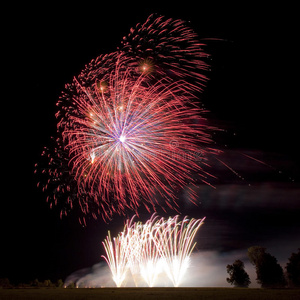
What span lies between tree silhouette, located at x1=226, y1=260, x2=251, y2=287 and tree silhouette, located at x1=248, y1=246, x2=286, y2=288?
565cm

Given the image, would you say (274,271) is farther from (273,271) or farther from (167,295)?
(167,295)

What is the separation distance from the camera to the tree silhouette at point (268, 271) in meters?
58.8

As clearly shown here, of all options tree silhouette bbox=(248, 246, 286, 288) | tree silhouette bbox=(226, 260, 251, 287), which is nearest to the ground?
tree silhouette bbox=(248, 246, 286, 288)

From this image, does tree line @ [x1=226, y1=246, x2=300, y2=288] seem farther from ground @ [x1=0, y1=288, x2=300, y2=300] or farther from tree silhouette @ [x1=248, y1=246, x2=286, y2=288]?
ground @ [x1=0, y1=288, x2=300, y2=300]

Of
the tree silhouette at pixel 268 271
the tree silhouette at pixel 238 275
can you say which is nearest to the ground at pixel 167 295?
the tree silhouette at pixel 268 271

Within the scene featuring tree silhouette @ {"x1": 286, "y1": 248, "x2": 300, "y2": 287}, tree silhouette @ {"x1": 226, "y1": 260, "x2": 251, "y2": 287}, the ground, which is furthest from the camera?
tree silhouette @ {"x1": 226, "y1": 260, "x2": 251, "y2": 287}

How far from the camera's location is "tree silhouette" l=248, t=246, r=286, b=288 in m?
58.8

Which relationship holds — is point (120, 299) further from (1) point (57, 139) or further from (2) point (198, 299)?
(1) point (57, 139)

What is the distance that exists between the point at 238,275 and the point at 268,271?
27.3 feet

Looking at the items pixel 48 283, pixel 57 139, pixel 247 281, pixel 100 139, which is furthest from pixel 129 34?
pixel 48 283

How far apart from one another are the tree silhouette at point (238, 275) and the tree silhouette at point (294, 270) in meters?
8.43

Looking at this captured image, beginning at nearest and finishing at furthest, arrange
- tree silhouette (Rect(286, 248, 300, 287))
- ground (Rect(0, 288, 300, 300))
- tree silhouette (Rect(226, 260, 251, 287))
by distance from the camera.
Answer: ground (Rect(0, 288, 300, 300)), tree silhouette (Rect(286, 248, 300, 287)), tree silhouette (Rect(226, 260, 251, 287))

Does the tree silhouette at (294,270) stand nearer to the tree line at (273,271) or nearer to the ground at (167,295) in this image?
the tree line at (273,271)

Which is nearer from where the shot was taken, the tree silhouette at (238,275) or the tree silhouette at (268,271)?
the tree silhouette at (268,271)
